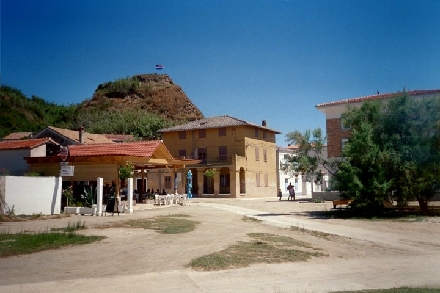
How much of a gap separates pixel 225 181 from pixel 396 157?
29812mm

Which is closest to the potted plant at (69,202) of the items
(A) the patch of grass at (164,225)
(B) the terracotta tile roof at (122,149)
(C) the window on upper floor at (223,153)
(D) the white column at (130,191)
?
(B) the terracotta tile roof at (122,149)

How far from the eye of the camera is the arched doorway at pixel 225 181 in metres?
48.6

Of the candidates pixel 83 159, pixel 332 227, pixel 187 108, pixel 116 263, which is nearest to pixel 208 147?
pixel 83 159

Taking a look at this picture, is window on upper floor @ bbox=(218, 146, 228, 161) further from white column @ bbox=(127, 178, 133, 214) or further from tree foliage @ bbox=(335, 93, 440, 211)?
tree foliage @ bbox=(335, 93, 440, 211)

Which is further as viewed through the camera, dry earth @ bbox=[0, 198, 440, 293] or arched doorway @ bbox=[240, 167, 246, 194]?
arched doorway @ bbox=[240, 167, 246, 194]

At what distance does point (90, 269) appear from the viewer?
896 centimetres

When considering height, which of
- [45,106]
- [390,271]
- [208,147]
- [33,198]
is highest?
[45,106]

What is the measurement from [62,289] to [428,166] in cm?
1906

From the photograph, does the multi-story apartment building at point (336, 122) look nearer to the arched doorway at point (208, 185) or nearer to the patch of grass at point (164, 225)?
the arched doorway at point (208, 185)

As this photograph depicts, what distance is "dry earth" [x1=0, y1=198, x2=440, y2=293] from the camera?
25.3ft

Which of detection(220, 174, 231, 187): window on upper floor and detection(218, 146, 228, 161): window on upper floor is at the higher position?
detection(218, 146, 228, 161): window on upper floor

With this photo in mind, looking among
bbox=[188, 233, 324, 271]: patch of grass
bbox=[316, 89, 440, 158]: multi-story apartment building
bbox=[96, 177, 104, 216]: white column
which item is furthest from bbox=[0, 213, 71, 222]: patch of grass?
bbox=[316, 89, 440, 158]: multi-story apartment building

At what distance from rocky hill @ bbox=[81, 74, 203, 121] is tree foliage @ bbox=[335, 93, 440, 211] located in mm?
89834

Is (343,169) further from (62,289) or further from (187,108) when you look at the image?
(187,108)
